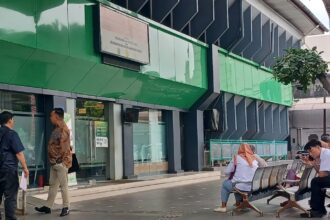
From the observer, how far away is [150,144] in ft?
71.1

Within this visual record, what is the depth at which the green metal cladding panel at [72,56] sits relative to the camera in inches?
535

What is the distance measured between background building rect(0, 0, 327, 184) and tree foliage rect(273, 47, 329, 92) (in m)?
6.08

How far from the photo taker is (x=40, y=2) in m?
14.3

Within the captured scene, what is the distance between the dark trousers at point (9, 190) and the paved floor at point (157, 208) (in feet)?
5.07

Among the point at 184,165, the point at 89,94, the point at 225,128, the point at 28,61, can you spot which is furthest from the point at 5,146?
the point at 225,128

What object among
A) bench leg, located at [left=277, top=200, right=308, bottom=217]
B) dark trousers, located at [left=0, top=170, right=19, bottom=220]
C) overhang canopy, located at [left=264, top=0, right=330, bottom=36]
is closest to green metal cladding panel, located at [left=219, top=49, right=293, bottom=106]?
overhang canopy, located at [left=264, top=0, right=330, bottom=36]

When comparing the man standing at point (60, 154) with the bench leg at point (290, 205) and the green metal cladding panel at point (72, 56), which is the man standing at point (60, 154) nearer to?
the green metal cladding panel at point (72, 56)

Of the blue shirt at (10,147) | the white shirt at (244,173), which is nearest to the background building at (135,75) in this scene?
the blue shirt at (10,147)

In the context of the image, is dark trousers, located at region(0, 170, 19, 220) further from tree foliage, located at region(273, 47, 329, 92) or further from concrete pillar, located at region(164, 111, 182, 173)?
concrete pillar, located at region(164, 111, 182, 173)

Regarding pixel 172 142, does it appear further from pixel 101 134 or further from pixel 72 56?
pixel 72 56

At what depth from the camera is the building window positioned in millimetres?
20594

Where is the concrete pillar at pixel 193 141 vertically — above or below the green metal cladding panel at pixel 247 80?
below

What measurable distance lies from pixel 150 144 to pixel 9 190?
530 inches

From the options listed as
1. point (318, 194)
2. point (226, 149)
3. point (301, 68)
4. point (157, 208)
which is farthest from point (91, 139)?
point (318, 194)
